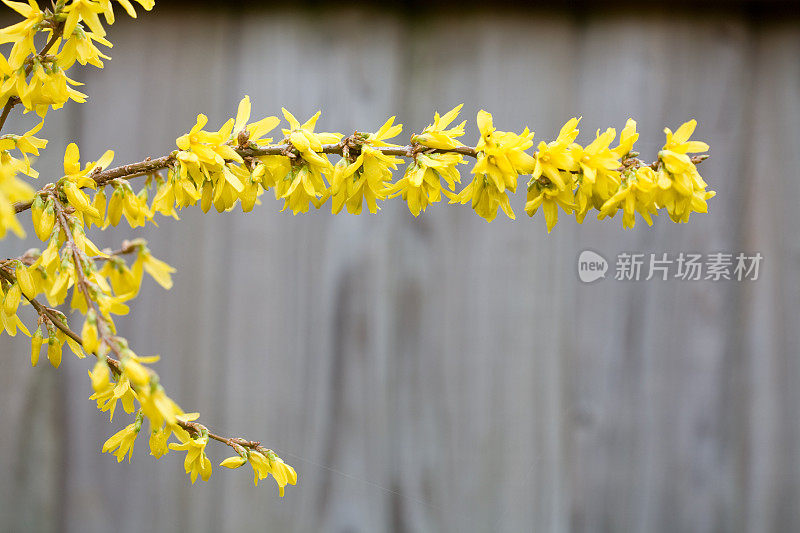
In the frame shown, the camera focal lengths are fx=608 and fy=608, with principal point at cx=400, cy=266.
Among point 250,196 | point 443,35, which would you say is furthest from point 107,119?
point 250,196

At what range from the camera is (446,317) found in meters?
0.87

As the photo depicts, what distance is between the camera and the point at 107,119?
2.82 ft

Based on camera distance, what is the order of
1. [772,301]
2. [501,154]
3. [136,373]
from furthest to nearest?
[772,301]
[501,154]
[136,373]

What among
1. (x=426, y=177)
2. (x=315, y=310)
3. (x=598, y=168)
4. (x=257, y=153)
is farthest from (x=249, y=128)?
(x=315, y=310)

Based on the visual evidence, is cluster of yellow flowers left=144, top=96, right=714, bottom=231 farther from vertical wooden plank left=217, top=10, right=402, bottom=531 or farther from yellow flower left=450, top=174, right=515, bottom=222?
vertical wooden plank left=217, top=10, right=402, bottom=531

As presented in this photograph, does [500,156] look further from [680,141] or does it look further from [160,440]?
[160,440]

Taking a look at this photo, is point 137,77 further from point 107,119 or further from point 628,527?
point 628,527

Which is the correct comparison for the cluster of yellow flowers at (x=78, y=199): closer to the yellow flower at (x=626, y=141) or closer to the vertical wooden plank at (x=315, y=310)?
the yellow flower at (x=626, y=141)

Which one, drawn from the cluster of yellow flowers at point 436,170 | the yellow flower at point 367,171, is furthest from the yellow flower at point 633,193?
the yellow flower at point 367,171

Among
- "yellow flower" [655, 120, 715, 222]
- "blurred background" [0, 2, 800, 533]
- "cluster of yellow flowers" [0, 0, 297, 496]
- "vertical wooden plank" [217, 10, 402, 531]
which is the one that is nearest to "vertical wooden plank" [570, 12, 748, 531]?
"blurred background" [0, 2, 800, 533]

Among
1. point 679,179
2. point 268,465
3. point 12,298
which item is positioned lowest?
point 268,465

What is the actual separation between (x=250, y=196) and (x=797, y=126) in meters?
0.81

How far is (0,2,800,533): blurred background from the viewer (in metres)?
0.86

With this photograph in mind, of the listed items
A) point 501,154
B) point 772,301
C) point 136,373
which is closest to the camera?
point 136,373
